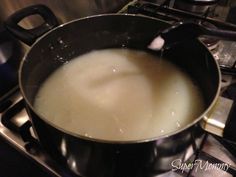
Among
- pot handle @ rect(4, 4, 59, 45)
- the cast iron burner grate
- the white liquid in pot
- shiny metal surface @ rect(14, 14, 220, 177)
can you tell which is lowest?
the cast iron burner grate

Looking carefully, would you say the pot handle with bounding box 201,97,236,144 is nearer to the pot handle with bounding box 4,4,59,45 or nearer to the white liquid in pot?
the white liquid in pot

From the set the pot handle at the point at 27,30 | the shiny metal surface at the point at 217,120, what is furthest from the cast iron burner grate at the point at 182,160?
the pot handle at the point at 27,30

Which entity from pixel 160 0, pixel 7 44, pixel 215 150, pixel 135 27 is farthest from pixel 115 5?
pixel 215 150

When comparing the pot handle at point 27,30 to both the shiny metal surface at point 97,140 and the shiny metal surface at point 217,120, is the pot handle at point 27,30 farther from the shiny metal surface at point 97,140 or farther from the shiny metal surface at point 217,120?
the shiny metal surface at point 217,120

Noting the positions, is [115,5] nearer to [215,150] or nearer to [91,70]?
[91,70]

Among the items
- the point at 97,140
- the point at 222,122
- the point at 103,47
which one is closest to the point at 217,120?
the point at 222,122

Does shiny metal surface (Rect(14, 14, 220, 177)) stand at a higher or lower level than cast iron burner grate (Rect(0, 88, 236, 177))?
higher

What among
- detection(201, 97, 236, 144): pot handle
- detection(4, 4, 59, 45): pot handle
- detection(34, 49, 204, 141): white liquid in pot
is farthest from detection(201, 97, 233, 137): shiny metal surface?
detection(4, 4, 59, 45): pot handle
